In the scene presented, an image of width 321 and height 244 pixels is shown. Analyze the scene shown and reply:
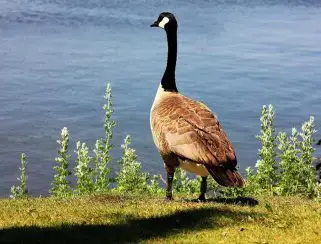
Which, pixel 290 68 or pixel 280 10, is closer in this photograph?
pixel 290 68

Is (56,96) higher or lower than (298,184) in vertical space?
higher

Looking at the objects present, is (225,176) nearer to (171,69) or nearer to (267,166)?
(171,69)

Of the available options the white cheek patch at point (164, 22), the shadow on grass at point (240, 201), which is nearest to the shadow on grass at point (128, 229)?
the shadow on grass at point (240, 201)

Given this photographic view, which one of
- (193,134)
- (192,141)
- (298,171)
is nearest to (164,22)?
(193,134)

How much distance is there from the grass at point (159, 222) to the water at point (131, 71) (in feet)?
26.4

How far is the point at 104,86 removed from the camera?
2930 cm

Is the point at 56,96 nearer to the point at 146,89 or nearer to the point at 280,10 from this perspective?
the point at 146,89

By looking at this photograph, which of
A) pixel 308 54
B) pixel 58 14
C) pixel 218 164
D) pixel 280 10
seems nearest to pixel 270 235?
pixel 218 164

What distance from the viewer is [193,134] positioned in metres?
10.8

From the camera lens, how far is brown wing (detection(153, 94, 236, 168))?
10438mm

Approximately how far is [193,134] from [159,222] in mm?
1948

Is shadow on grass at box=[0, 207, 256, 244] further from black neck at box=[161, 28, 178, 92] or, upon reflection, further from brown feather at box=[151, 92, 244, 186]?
black neck at box=[161, 28, 178, 92]

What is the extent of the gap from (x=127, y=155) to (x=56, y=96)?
12.8 meters

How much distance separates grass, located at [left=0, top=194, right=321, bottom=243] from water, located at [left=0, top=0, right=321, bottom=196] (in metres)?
8.06
